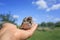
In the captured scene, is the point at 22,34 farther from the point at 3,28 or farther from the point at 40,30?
the point at 40,30

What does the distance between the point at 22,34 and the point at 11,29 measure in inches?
2.7

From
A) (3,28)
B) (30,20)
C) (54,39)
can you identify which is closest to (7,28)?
(3,28)

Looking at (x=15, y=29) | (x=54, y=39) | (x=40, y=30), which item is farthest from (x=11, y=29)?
(x=40, y=30)

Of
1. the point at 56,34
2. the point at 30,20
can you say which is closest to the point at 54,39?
the point at 56,34

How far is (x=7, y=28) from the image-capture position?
4.58ft

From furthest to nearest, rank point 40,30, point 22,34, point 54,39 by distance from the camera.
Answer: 1. point 40,30
2. point 54,39
3. point 22,34

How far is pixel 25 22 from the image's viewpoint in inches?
55.8

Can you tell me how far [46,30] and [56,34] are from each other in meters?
0.96

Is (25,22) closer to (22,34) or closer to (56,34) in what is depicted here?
(22,34)

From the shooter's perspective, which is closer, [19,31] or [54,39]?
[19,31]

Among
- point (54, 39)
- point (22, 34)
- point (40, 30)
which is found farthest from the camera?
point (40, 30)

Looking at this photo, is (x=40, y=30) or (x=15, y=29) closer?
(x=15, y=29)

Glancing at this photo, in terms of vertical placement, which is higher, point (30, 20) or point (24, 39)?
point (30, 20)

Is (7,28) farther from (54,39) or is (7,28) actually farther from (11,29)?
(54,39)
